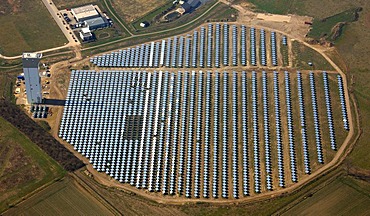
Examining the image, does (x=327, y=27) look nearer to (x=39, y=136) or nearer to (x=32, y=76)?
(x=32, y=76)

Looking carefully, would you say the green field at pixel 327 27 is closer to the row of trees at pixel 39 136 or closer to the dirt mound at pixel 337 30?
the dirt mound at pixel 337 30

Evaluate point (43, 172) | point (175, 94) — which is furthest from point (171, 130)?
point (43, 172)

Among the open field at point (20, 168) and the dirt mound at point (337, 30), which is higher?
the open field at point (20, 168)

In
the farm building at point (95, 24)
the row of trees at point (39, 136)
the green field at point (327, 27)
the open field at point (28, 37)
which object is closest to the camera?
the row of trees at point (39, 136)

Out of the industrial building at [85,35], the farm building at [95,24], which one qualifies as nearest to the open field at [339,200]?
the industrial building at [85,35]

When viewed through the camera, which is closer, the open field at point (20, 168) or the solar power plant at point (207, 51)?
the open field at point (20, 168)

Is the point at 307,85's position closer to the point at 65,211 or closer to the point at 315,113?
the point at 315,113

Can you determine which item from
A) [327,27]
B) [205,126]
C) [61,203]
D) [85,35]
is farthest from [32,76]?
[327,27]
